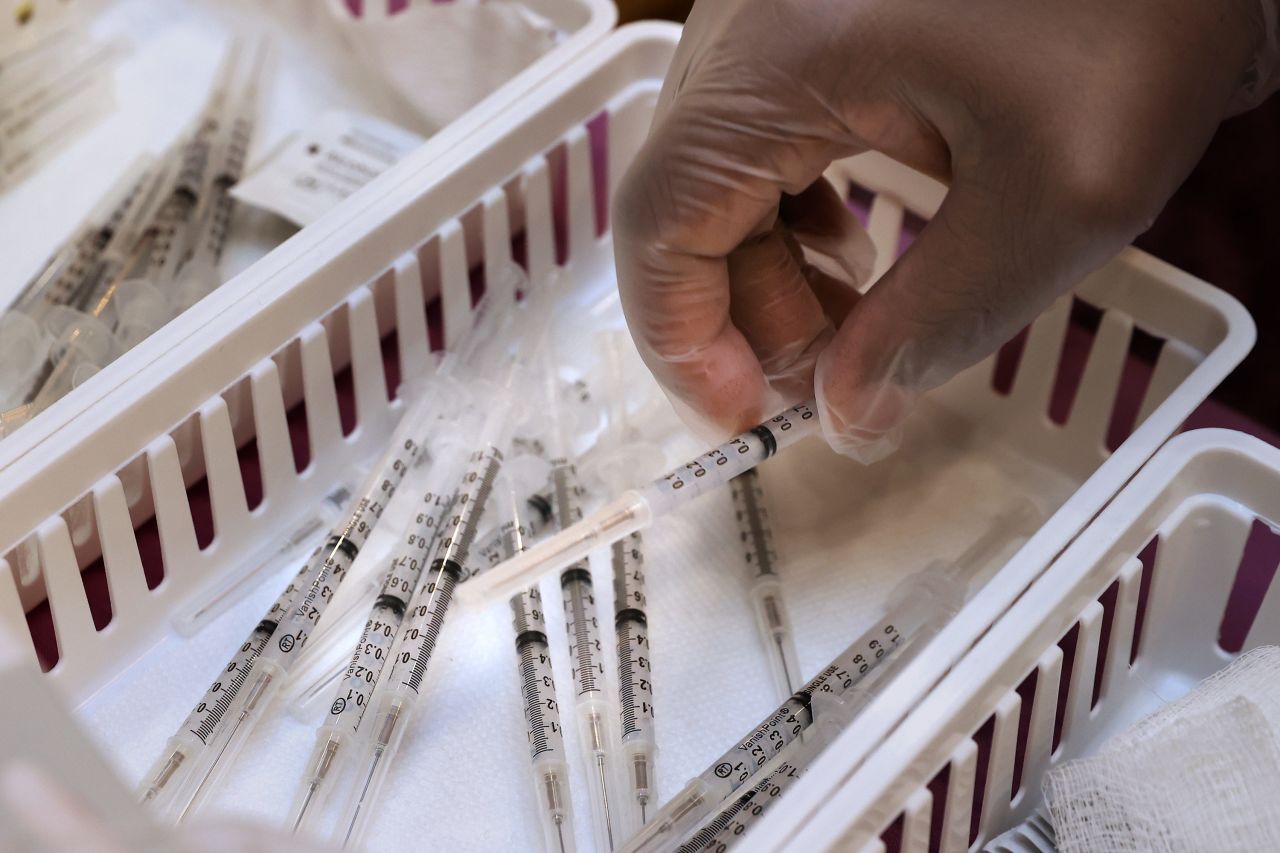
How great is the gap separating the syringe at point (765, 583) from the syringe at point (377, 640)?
280 millimetres

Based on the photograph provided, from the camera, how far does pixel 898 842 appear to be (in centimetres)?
87

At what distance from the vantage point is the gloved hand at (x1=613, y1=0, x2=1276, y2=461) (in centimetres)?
82

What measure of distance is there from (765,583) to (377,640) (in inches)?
14.1

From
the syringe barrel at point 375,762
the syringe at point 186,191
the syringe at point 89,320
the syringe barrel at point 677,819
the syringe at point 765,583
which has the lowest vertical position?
the syringe barrel at point 677,819

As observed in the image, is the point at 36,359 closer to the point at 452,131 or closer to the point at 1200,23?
the point at 452,131

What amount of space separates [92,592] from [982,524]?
2.77ft

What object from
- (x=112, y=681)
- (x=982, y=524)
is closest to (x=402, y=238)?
(x=112, y=681)

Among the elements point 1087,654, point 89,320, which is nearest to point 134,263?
point 89,320

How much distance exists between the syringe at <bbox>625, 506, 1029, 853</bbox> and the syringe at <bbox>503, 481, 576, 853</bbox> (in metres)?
0.07

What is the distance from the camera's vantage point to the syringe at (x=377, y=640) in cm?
98

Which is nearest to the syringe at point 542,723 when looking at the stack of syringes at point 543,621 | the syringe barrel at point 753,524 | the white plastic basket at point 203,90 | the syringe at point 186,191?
the stack of syringes at point 543,621

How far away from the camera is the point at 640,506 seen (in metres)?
0.96

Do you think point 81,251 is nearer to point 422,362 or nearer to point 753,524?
point 422,362

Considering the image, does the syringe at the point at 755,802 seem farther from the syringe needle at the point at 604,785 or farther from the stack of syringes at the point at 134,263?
the stack of syringes at the point at 134,263
